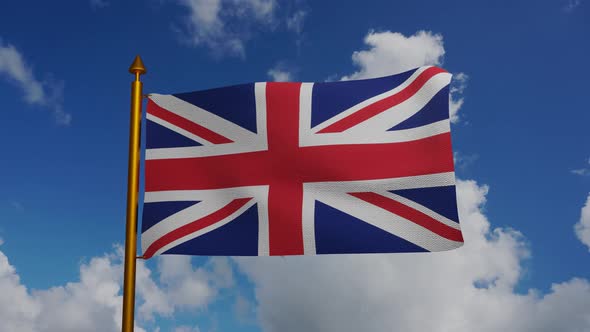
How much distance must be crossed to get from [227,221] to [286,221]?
2.99 feet

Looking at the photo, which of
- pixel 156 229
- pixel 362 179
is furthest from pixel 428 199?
pixel 156 229

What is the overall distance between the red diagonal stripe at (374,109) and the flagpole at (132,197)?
284cm

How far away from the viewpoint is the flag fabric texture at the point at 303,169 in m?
8.29

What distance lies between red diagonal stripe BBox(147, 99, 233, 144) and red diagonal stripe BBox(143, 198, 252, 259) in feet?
3.54

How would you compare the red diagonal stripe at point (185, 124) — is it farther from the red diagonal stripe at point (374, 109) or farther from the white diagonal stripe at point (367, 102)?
the red diagonal stripe at point (374, 109)

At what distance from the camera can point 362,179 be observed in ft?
28.0

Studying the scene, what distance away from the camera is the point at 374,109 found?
348 inches

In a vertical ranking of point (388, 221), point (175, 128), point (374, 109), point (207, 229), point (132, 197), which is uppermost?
point (175, 128)

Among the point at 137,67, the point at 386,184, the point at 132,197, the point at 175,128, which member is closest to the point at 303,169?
the point at 386,184

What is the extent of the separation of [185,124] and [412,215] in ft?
12.9

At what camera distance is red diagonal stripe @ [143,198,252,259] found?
8.60 m

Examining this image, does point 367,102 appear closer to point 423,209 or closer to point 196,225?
point 423,209

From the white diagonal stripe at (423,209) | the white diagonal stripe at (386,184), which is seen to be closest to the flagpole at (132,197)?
the white diagonal stripe at (386,184)

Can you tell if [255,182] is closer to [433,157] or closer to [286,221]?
[286,221]
